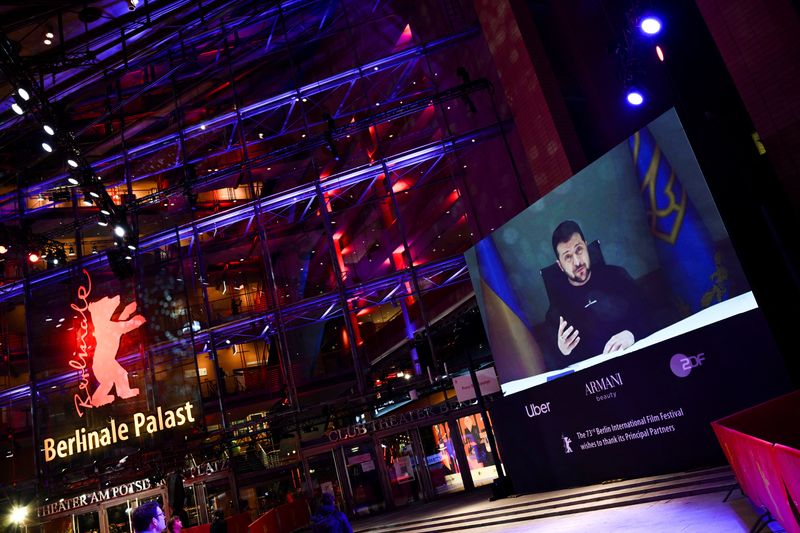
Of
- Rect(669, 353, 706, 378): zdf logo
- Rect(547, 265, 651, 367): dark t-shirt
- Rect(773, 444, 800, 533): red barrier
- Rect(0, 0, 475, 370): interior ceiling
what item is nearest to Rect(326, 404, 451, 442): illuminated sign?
Rect(0, 0, 475, 370): interior ceiling

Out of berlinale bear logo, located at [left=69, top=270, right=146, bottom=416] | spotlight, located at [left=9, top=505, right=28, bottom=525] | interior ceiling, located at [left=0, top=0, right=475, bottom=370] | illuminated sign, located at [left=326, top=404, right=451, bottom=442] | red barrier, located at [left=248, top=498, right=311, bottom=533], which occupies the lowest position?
red barrier, located at [left=248, top=498, right=311, bottom=533]

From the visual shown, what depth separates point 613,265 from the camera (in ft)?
31.3

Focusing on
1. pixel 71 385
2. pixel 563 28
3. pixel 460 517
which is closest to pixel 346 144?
pixel 563 28

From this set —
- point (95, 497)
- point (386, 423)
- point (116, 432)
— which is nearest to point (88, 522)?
point (95, 497)

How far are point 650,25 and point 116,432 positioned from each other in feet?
51.9

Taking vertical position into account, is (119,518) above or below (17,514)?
below

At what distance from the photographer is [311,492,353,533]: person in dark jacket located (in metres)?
6.79

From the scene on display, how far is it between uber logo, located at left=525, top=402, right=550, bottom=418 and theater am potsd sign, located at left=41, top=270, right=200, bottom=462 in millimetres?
9312

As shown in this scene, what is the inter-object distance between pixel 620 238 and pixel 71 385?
52.0 ft

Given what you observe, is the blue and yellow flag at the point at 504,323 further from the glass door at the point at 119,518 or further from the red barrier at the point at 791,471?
the glass door at the point at 119,518

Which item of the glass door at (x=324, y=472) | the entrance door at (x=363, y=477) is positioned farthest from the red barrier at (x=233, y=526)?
the entrance door at (x=363, y=477)

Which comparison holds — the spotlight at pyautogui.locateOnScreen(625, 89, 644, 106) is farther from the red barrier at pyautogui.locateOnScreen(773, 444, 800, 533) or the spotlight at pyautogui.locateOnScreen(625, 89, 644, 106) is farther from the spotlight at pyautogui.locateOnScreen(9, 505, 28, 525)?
the spotlight at pyautogui.locateOnScreen(9, 505, 28, 525)

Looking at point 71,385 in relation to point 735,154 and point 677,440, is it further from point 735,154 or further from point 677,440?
point 735,154

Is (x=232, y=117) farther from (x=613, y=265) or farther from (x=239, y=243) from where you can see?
(x=613, y=265)
